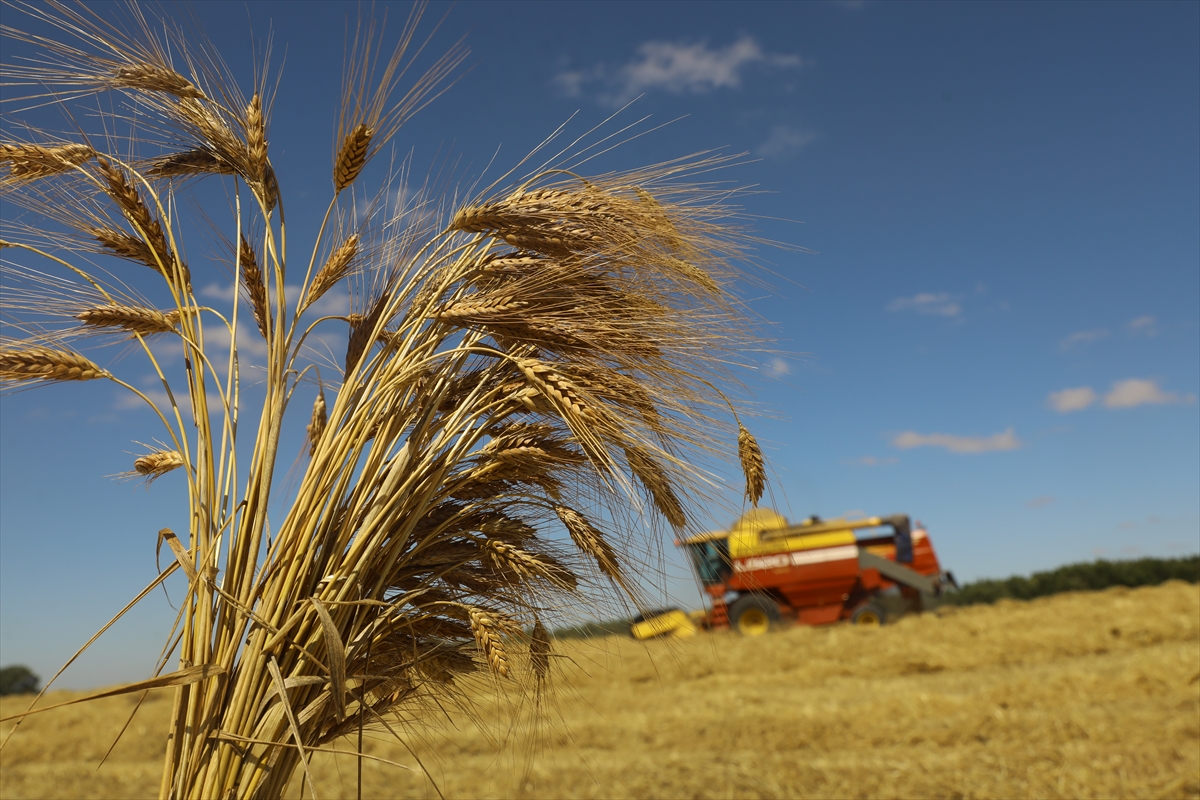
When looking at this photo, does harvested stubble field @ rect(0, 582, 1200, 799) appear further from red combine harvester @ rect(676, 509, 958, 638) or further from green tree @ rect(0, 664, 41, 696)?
red combine harvester @ rect(676, 509, 958, 638)

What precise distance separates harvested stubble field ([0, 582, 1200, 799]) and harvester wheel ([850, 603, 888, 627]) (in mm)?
4511

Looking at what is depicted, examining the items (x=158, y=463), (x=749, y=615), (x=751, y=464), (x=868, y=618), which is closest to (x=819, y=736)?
(x=751, y=464)

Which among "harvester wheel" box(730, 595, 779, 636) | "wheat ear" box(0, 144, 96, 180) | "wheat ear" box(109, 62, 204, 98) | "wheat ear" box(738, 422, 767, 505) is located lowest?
"harvester wheel" box(730, 595, 779, 636)

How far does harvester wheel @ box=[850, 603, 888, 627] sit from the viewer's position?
11828 mm

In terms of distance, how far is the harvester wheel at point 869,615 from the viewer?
1183 cm

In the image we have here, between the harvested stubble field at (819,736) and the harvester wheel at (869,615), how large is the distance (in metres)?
4.51

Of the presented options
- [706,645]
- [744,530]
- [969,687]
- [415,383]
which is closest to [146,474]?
[415,383]

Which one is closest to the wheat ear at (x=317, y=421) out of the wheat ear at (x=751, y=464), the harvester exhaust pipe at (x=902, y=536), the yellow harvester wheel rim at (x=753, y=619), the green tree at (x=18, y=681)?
the wheat ear at (x=751, y=464)

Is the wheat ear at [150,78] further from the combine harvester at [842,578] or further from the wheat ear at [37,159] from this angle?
the combine harvester at [842,578]

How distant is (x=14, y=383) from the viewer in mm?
1064

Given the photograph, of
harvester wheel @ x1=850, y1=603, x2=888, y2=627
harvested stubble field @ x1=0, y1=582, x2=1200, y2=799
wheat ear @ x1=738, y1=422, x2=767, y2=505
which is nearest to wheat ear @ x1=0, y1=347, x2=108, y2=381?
harvested stubble field @ x1=0, y1=582, x2=1200, y2=799

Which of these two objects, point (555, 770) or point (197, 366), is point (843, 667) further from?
point (197, 366)

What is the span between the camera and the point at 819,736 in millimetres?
4441

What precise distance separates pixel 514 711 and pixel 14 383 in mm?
922
